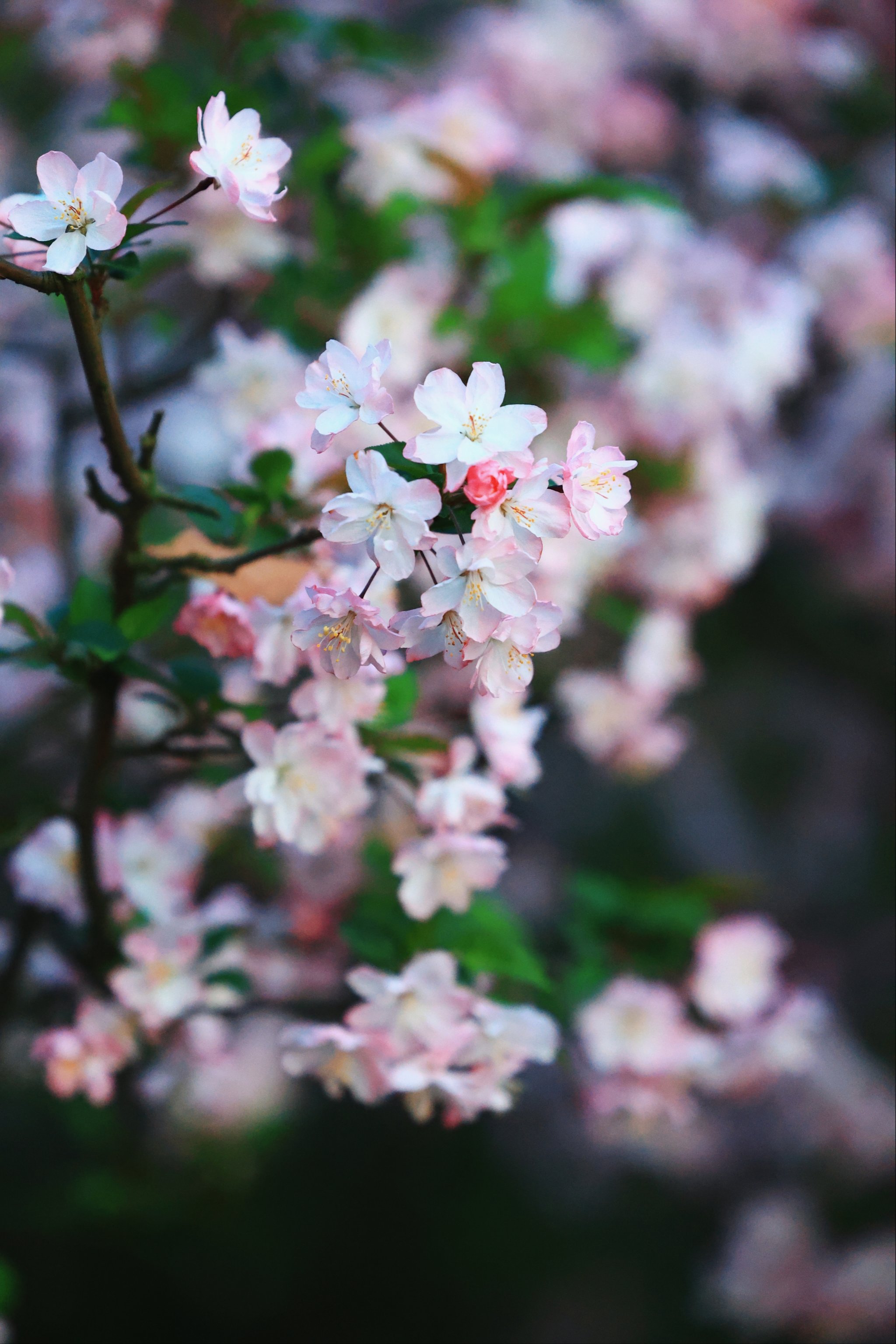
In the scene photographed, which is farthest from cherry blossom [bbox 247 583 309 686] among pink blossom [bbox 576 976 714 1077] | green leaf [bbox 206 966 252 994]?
pink blossom [bbox 576 976 714 1077]

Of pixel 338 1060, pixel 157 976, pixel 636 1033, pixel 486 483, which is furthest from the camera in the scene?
pixel 636 1033

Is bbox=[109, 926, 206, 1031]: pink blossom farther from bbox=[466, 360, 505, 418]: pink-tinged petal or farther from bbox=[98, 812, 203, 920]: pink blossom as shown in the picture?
bbox=[466, 360, 505, 418]: pink-tinged petal

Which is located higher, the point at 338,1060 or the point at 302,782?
the point at 302,782

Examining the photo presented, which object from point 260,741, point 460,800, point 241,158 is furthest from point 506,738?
point 241,158

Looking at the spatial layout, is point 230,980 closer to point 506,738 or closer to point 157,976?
point 157,976

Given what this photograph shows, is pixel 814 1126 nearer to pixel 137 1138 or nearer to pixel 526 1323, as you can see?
pixel 526 1323

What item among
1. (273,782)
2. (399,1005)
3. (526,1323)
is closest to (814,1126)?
(526,1323)
